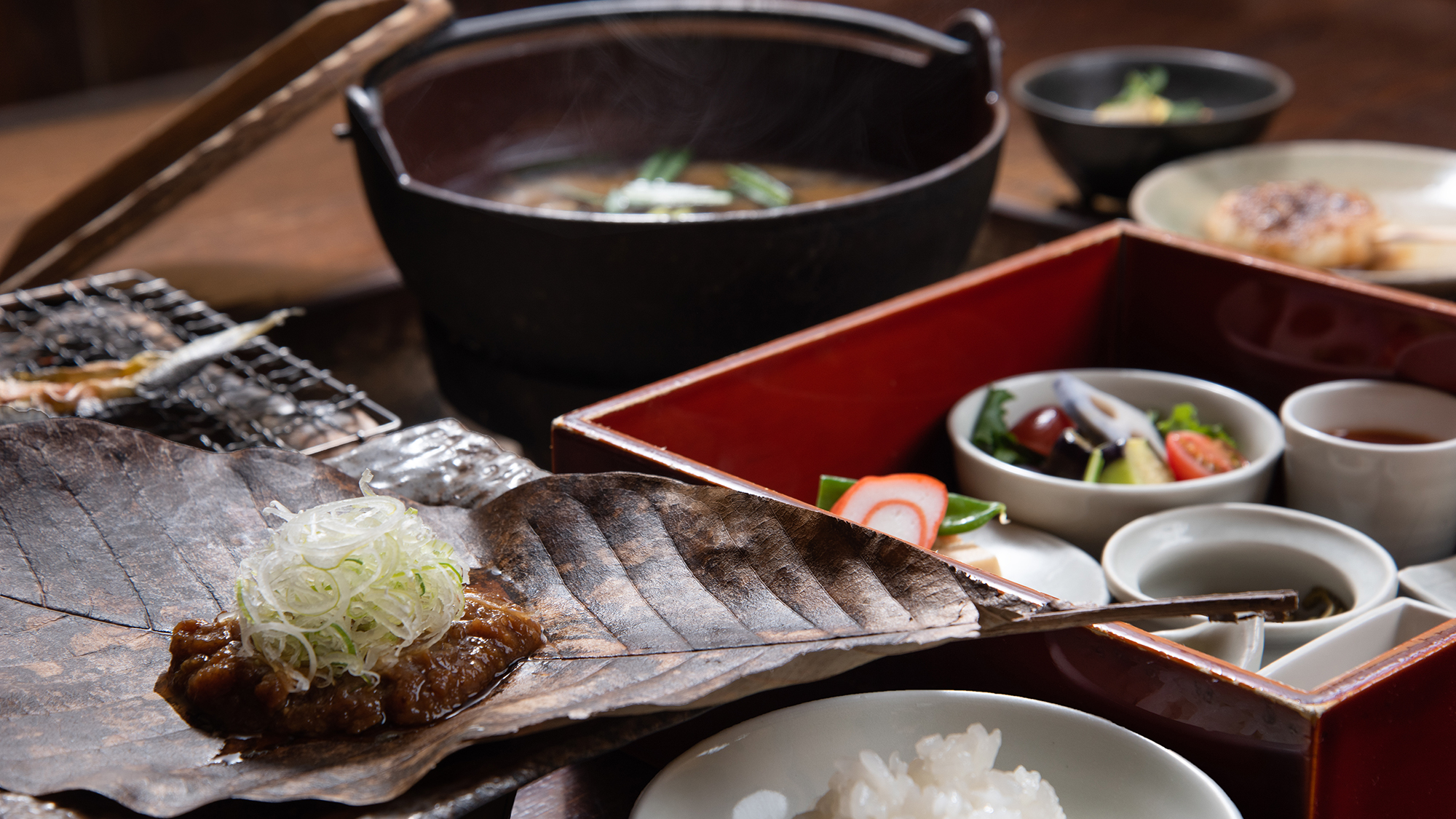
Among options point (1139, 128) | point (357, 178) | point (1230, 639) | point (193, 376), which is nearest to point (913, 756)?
point (1230, 639)

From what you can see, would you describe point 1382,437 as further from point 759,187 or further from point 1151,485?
point 759,187

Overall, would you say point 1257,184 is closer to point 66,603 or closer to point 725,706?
point 725,706

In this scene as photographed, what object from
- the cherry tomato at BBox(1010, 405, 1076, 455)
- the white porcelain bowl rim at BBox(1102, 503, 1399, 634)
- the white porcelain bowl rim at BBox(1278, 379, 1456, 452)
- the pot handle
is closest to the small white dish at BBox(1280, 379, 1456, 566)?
the white porcelain bowl rim at BBox(1278, 379, 1456, 452)

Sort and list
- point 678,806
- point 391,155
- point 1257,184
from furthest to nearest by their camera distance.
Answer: point 1257,184
point 391,155
point 678,806

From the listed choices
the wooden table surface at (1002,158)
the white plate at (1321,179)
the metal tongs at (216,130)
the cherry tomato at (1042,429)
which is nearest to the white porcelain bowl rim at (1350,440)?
the cherry tomato at (1042,429)

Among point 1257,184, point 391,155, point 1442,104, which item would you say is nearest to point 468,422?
point 391,155
